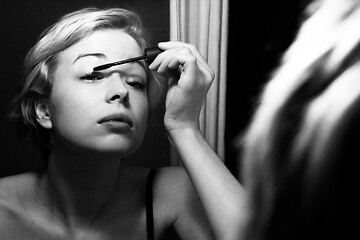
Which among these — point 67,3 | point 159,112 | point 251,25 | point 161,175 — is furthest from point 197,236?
point 67,3

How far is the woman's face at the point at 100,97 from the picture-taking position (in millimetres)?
831

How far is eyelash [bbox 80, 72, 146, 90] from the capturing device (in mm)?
865

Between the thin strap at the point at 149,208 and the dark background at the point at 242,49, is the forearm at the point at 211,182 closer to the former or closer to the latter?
the dark background at the point at 242,49

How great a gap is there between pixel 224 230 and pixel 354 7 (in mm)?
558

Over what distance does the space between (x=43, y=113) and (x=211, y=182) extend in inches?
18.0

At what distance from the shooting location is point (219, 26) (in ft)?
3.69

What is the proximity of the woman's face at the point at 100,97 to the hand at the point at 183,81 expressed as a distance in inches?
2.7

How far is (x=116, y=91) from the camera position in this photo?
2.76ft

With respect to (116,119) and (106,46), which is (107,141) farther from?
(106,46)

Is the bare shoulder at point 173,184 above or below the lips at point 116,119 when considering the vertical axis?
below


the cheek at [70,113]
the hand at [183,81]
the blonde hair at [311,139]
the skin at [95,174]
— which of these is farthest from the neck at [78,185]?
the blonde hair at [311,139]

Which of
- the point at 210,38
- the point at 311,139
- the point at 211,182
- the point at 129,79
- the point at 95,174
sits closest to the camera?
the point at 311,139

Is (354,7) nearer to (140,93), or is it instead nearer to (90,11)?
(140,93)

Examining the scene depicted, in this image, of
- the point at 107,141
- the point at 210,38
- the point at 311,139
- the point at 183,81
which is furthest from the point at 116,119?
the point at 311,139
